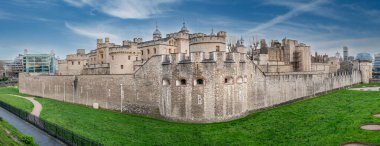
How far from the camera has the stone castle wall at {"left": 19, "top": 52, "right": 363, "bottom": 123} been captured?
21.3 meters

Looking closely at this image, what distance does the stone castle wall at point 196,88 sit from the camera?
69.8ft

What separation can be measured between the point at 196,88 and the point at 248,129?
4617 mm

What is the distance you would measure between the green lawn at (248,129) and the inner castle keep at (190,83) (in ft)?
4.08

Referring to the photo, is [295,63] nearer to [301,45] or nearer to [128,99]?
[301,45]

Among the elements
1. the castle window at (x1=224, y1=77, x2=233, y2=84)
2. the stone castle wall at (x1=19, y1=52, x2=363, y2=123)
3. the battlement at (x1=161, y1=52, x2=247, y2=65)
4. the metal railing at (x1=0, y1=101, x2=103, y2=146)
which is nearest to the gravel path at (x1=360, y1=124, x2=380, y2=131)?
the stone castle wall at (x1=19, y1=52, x2=363, y2=123)

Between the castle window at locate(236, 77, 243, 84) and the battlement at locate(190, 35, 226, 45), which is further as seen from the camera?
the battlement at locate(190, 35, 226, 45)

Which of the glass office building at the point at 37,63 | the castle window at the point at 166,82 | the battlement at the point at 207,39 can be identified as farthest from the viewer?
the glass office building at the point at 37,63

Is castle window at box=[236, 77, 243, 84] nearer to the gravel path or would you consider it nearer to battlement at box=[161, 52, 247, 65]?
battlement at box=[161, 52, 247, 65]

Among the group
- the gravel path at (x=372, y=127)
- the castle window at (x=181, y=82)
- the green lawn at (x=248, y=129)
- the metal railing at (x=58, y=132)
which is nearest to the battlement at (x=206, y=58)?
the castle window at (x=181, y=82)

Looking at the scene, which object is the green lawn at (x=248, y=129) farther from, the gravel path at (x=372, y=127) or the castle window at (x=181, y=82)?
the castle window at (x=181, y=82)

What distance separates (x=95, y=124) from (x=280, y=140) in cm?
1328

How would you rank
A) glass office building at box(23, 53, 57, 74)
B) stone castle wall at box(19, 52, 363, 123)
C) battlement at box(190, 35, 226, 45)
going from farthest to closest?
glass office building at box(23, 53, 57, 74), battlement at box(190, 35, 226, 45), stone castle wall at box(19, 52, 363, 123)

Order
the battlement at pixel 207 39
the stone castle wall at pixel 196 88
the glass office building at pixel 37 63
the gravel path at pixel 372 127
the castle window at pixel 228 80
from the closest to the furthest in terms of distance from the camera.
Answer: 1. the gravel path at pixel 372 127
2. the stone castle wall at pixel 196 88
3. the castle window at pixel 228 80
4. the battlement at pixel 207 39
5. the glass office building at pixel 37 63

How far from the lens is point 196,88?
2131cm
